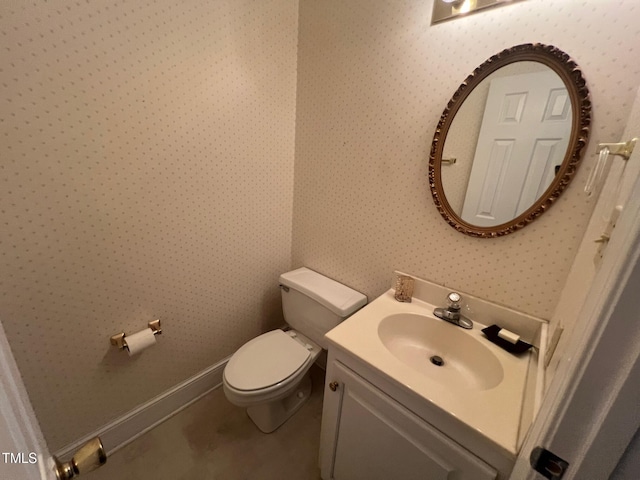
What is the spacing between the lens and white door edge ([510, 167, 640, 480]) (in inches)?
11.9

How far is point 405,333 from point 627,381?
83cm

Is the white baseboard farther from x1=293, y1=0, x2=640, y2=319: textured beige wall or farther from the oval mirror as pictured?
the oval mirror

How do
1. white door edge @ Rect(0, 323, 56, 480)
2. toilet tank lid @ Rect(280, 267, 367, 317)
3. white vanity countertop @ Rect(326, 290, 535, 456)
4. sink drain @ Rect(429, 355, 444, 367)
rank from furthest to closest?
toilet tank lid @ Rect(280, 267, 367, 317)
sink drain @ Rect(429, 355, 444, 367)
white vanity countertop @ Rect(326, 290, 535, 456)
white door edge @ Rect(0, 323, 56, 480)

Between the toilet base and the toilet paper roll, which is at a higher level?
the toilet paper roll

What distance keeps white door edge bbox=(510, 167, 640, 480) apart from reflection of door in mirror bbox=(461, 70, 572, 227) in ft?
1.98

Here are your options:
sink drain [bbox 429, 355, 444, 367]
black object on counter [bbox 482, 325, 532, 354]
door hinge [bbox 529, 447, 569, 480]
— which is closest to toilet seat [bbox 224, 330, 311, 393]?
sink drain [bbox 429, 355, 444, 367]

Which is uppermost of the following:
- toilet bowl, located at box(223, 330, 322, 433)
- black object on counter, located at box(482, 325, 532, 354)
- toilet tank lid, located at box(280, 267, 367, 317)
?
black object on counter, located at box(482, 325, 532, 354)

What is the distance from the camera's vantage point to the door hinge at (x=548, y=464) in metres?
0.37

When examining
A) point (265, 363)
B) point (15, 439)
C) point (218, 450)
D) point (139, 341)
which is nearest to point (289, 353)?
point (265, 363)

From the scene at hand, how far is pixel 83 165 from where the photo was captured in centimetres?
93

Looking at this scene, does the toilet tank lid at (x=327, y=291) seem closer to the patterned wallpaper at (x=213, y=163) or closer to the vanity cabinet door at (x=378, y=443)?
the patterned wallpaper at (x=213, y=163)

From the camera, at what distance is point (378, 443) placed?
33.9 inches

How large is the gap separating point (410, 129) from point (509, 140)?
0.37 m

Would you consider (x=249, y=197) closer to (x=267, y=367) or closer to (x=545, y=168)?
(x=267, y=367)
